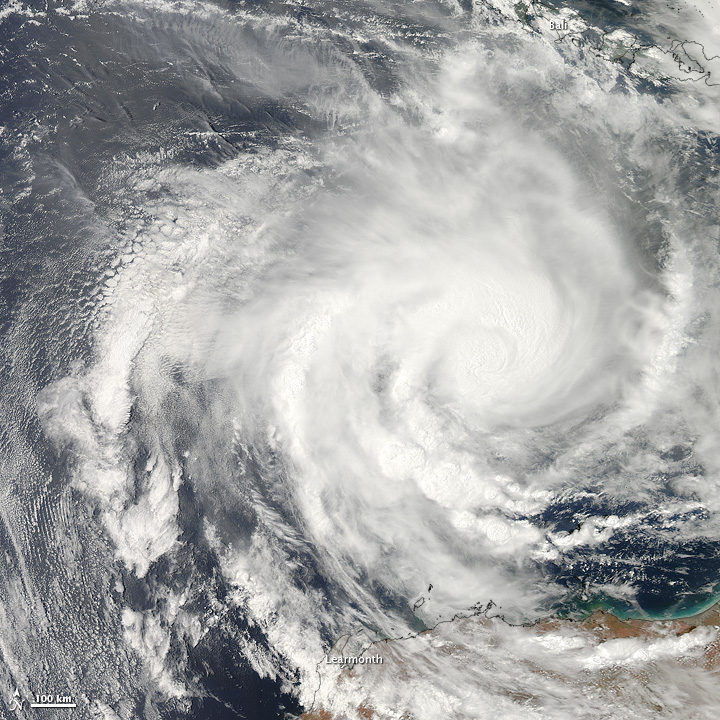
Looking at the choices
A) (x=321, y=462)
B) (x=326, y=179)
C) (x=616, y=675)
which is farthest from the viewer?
(x=326, y=179)

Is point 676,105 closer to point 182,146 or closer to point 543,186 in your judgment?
point 543,186

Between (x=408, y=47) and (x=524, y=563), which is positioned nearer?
(x=524, y=563)

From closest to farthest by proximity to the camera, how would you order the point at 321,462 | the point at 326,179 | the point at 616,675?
the point at 616,675 → the point at 321,462 → the point at 326,179

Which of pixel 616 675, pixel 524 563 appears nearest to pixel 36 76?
pixel 524 563

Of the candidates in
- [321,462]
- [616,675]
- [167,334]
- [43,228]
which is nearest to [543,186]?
[321,462]

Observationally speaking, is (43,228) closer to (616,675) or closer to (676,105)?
(676,105)

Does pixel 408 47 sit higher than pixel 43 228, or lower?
higher

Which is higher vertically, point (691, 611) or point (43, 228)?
point (43, 228)

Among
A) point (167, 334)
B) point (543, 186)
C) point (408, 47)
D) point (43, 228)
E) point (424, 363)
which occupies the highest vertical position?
point (408, 47)

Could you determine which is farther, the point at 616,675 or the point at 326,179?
the point at 326,179
